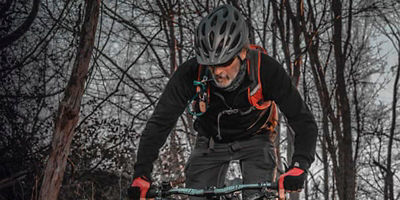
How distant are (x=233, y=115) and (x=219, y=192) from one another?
86 cm

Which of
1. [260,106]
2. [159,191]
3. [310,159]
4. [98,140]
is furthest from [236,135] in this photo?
[98,140]

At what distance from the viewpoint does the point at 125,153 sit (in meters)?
10.8

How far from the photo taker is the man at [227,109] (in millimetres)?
3020

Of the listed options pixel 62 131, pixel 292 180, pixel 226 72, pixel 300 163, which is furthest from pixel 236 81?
pixel 62 131

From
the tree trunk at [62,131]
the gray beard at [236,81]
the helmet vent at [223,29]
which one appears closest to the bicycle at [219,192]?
the gray beard at [236,81]

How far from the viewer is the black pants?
3078 mm

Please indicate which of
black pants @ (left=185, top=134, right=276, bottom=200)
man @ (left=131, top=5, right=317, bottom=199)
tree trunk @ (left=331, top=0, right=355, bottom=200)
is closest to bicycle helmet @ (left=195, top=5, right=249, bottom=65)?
man @ (left=131, top=5, right=317, bottom=199)

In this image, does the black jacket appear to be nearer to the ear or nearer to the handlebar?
the ear

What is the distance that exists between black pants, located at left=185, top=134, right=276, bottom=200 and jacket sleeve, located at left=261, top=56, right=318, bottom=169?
0.24 metres

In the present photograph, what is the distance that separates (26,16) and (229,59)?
26.1 ft

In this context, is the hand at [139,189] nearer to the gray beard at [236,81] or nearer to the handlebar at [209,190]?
the handlebar at [209,190]

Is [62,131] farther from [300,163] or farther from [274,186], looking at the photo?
[274,186]

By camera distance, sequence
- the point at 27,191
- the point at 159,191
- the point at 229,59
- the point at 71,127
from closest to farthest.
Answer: the point at 159,191 → the point at 229,59 → the point at 71,127 → the point at 27,191

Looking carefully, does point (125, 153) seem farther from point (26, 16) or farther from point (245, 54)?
point (245, 54)
